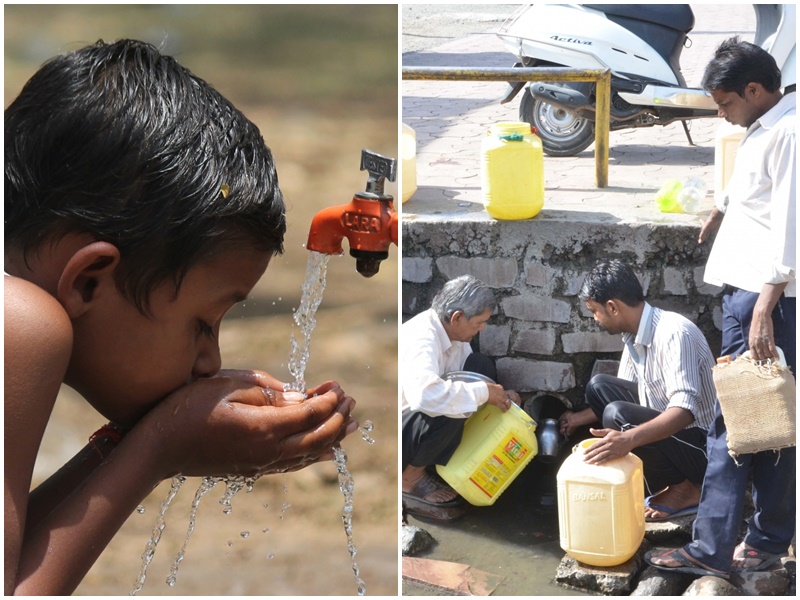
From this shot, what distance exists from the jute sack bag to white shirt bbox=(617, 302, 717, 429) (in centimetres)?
35

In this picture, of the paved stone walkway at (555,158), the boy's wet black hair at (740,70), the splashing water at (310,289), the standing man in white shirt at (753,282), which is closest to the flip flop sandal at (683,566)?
the standing man in white shirt at (753,282)

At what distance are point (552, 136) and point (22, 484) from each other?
15.6 ft

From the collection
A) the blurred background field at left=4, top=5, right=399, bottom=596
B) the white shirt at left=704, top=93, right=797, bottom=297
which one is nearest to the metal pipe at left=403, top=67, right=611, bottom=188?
the blurred background field at left=4, top=5, right=399, bottom=596

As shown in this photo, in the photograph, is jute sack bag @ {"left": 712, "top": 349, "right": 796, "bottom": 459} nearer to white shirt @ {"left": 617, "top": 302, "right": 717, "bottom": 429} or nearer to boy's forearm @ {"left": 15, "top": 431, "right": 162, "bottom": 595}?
white shirt @ {"left": 617, "top": 302, "right": 717, "bottom": 429}

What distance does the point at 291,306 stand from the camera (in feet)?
12.5

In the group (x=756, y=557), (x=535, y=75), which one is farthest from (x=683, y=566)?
(x=535, y=75)

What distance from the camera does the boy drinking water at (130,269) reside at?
1097 millimetres

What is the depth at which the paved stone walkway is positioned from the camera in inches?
168

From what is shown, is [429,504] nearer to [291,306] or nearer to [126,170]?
[291,306]

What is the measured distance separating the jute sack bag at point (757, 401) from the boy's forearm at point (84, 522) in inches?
96.9

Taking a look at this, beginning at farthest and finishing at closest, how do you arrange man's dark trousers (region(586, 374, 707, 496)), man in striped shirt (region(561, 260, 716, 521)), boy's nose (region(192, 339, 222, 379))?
man's dark trousers (region(586, 374, 707, 496))
man in striped shirt (region(561, 260, 716, 521))
boy's nose (region(192, 339, 222, 379))

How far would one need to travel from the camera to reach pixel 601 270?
12.6ft

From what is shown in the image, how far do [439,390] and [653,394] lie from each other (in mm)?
803

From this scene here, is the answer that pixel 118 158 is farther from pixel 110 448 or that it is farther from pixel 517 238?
pixel 517 238
